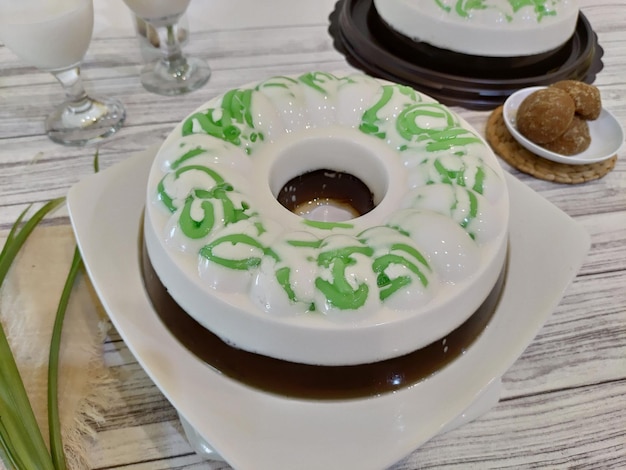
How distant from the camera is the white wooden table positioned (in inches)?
31.1

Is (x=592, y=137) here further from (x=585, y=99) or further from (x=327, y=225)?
(x=327, y=225)

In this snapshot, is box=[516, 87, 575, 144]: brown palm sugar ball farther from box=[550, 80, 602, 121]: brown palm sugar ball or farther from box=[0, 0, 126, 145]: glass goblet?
box=[0, 0, 126, 145]: glass goblet

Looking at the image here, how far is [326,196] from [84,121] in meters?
0.68

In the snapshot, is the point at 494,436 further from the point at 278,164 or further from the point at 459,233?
the point at 278,164

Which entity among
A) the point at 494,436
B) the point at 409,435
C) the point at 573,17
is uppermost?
the point at 573,17

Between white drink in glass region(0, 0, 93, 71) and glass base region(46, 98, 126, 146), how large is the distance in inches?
5.6

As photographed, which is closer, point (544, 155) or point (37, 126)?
point (544, 155)

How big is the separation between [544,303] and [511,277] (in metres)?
0.07

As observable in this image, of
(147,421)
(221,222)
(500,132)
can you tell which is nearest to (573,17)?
(500,132)

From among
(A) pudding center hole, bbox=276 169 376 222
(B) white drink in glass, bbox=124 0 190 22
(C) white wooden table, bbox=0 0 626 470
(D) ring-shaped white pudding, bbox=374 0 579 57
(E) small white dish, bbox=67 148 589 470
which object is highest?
(B) white drink in glass, bbox=124 0 190 22

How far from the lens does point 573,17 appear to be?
1343 mm

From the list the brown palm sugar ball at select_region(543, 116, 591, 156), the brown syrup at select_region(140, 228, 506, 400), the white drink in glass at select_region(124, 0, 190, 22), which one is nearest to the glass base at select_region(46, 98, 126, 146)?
the white drink in glass at select_region(124, 0, 190, 22)

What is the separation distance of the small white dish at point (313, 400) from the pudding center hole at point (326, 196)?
0.24 metres

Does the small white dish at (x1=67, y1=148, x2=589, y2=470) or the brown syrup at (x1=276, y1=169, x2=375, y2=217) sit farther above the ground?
the brown syrup at (x1=276, y1=169, x2=375, y2=217)
